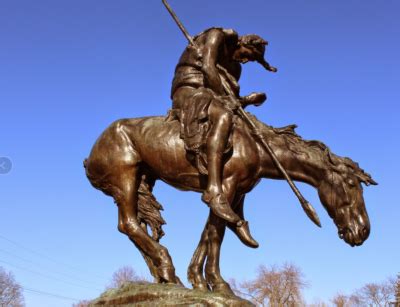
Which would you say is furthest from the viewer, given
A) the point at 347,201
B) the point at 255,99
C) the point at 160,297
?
the point at 255,99

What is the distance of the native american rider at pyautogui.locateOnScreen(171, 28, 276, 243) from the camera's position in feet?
18.8

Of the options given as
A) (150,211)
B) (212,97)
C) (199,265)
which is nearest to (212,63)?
(212,97)

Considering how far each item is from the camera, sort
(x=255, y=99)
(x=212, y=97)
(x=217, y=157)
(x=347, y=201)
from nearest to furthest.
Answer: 1. (x=217, y=157)
2. (x=347, y=201)
3. (x=212, y=97)
4. (x=255, y=99)

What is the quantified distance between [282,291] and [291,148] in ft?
110

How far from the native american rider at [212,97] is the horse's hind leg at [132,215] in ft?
2.90

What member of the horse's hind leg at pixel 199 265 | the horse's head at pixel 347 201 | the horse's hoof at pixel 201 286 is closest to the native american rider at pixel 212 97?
the horse's hind leg at pixel 199 265

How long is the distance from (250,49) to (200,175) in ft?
6.42

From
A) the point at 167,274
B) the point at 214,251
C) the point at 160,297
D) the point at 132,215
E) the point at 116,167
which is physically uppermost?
the point at 116,167

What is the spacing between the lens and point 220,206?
5.56 meters

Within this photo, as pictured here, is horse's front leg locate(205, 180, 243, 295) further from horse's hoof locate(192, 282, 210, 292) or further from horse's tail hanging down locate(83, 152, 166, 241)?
horse's tail hanging down locate(83, 152, 166, 241)

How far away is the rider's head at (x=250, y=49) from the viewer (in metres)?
6.93

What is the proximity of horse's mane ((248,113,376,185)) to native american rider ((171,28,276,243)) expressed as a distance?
1.77 feet

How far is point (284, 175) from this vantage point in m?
6.10

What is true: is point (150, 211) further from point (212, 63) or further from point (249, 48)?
point (249, 48)
